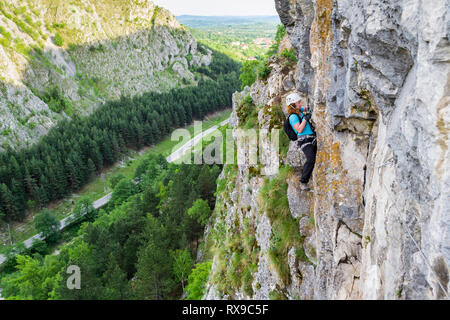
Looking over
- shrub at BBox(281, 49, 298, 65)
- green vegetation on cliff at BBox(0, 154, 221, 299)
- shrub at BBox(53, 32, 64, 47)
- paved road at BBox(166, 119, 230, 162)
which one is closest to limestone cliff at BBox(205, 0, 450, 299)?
shrub at BBox(281, 49, 298, 65)

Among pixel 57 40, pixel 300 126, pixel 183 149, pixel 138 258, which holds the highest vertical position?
pixel 57 40

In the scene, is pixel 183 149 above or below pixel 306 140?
below

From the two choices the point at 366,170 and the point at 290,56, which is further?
the point at 290,56

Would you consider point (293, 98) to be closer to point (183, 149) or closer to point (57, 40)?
point (183, 149)

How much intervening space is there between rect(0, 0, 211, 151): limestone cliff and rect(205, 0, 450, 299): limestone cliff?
252 ft

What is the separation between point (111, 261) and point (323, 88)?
91.7 feet

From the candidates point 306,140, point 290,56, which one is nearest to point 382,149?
point 306,140

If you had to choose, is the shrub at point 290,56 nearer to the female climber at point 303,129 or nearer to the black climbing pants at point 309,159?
the female climber at point 303,129

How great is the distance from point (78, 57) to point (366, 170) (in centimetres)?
12020

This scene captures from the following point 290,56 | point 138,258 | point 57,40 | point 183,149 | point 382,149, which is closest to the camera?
point 382,149

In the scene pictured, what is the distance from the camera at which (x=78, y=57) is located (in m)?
107

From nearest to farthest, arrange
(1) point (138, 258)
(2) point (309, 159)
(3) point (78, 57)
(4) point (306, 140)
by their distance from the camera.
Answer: (4) point (306, 140), (2) point (309, 159), (1) point (138, 258), (3) point (78, 57)

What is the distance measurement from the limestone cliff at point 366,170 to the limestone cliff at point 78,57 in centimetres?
7685

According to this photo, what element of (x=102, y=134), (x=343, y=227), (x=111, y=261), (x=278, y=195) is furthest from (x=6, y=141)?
(x=343, y=227)
